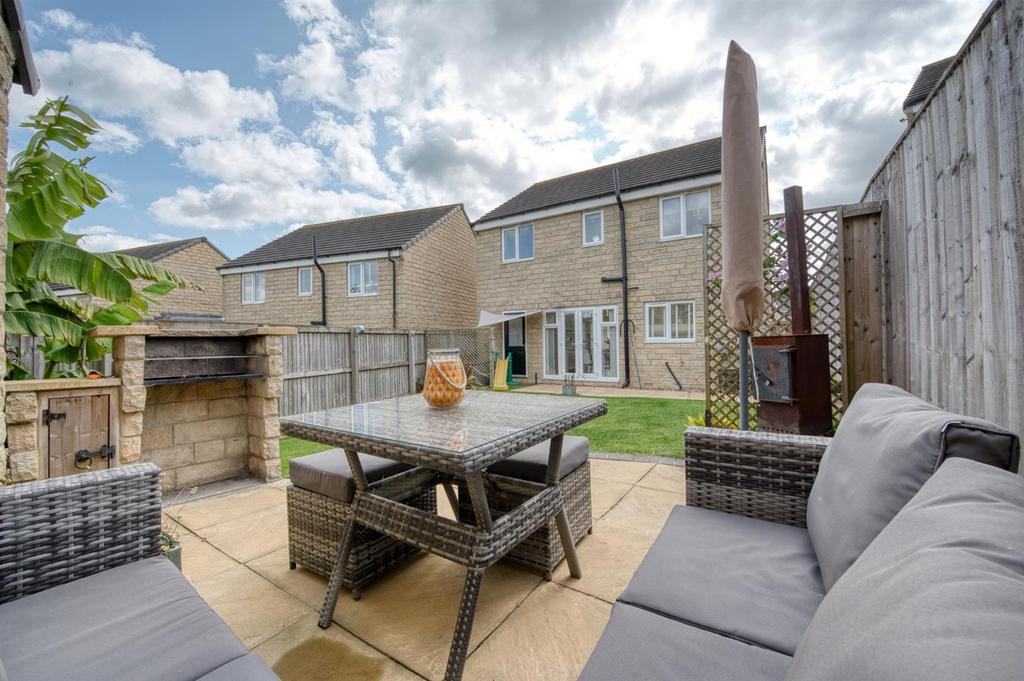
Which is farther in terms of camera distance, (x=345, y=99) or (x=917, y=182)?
(x=345, y=99)

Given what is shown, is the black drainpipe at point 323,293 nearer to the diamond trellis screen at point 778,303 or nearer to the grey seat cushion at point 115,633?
the diamond trellis screen at point 778,303

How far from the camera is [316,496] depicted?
2.25m

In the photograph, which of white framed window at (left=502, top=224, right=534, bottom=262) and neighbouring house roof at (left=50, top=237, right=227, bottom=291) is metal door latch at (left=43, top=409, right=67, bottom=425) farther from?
neighbouring house roof at (left=50, top=237, right=227, bottom=291)

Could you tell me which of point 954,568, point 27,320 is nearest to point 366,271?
point 27,320

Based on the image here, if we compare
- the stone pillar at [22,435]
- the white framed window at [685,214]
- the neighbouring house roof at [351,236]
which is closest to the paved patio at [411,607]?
the stone pillar at [22,435]

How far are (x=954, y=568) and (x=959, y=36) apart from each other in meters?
3.64

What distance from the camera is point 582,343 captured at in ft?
38.3

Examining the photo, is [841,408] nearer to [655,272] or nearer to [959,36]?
[959,36]

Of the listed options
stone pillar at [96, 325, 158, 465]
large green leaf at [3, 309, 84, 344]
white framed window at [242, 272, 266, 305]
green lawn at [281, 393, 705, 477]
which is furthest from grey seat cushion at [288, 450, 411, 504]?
white framed window at [242, 272, 266, 305]

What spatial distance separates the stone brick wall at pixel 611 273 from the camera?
10.0 m

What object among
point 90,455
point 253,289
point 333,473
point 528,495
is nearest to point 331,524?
point 333,473

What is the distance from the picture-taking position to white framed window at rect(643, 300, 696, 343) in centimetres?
1005

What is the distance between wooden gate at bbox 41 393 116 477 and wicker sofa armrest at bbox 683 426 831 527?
3.98m

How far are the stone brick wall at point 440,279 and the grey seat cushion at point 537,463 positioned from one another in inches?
434
